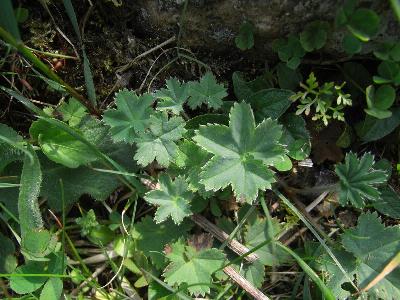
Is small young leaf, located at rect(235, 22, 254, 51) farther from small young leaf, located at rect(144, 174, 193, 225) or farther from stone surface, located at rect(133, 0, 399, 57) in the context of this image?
small young leaf, located at rect(144, 174, 193, 225)

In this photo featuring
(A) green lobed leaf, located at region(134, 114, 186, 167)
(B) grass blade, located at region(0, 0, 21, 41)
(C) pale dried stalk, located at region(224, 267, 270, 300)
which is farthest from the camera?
(C) pale dried stalk, located at region(224, 267, 270, 300)

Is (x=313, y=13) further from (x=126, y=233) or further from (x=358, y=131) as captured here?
(x=126, y=233)

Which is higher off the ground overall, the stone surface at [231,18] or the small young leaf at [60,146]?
the stone surface at [231,18]

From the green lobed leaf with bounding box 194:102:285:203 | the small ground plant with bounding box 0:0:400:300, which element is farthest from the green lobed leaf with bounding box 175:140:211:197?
the green lobed leaf with bounding box 194:102:285:203

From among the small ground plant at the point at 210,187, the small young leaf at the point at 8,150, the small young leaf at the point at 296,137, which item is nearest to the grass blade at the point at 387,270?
the small ground plant at the point at 210,187

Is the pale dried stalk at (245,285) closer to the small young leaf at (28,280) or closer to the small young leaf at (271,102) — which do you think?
the small young leaf at (271,102)

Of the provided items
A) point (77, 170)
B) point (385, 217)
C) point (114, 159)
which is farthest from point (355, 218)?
point (77, 170)
